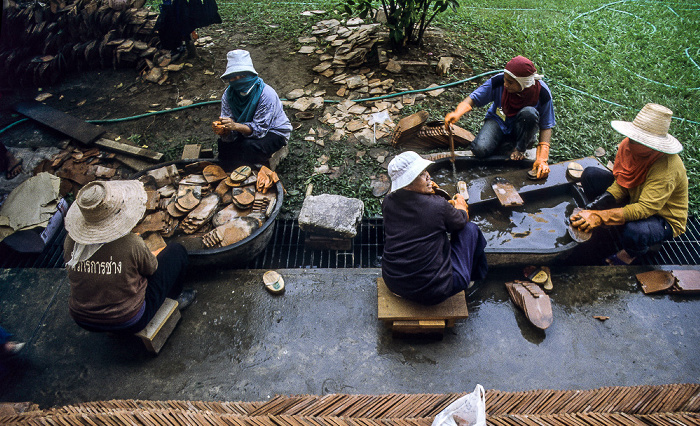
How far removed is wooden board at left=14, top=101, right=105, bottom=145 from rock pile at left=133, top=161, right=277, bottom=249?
2016 mm

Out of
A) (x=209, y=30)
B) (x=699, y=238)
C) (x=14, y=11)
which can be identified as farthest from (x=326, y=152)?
(x=14, y=11)

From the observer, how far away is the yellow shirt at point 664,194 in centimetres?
343

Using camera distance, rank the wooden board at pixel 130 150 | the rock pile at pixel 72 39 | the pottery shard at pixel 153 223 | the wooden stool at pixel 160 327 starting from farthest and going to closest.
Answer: the rock pile at pixel 72 39 < the wooden board at pixel 130 150 < the pottery shard at pixel 153 223 < the wooden stool at pixel 160 327

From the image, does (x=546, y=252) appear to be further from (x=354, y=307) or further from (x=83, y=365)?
(x=83, y=365)

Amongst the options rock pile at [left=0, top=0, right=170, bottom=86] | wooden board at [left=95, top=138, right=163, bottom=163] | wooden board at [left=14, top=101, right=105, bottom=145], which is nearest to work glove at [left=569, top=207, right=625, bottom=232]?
wooden board at [left=95, top=138, right=163, bottom=163]

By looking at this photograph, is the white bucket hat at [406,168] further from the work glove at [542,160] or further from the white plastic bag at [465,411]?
the work glove at [542,160]

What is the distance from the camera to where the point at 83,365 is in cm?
335

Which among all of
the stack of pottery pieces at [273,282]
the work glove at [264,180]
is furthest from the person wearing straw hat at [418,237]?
the work glove at [264,180]

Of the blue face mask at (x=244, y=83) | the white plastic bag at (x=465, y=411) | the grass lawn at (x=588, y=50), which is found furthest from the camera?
the grass lawn at (x=588, y=50)

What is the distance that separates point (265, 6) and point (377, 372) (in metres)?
9.34

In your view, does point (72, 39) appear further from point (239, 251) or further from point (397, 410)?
point (397, 410)

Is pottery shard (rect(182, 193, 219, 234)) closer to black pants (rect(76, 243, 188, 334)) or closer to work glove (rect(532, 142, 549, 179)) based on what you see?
black pants (rect(76, 243, 188, 334))

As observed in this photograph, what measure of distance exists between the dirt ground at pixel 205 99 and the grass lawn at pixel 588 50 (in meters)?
0.62

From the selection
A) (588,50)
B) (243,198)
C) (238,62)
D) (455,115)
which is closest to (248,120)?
(238,62)
